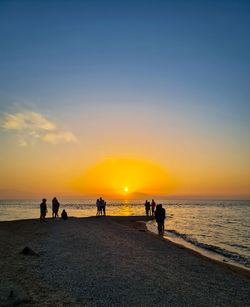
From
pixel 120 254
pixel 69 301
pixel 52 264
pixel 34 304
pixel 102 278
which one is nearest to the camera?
pixel 34 304

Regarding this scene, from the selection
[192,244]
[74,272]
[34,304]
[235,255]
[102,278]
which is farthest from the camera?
[192,244]

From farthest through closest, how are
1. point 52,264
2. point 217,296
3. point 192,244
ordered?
1. point 192,244
2. point 52,264
3. point 217,296

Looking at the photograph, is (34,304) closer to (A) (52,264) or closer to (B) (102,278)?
(B) (102,278)

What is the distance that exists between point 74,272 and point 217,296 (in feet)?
17.1

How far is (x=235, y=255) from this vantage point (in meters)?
17.7

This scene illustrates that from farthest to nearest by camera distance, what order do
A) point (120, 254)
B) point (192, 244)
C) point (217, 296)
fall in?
point (192, 244) → point (120, 254) → point (217, 296)

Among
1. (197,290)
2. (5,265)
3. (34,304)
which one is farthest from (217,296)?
(5,265)

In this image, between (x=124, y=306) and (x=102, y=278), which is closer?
(x=124, y=306)

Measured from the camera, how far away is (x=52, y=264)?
1045cm

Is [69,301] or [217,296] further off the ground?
[69,301]

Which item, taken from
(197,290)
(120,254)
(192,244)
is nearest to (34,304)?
(197,290)

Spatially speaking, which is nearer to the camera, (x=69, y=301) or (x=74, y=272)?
(x=69, y=301)

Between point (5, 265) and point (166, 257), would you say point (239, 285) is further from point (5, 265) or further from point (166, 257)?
point (5, 265)

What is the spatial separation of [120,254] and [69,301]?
21.0 feet
